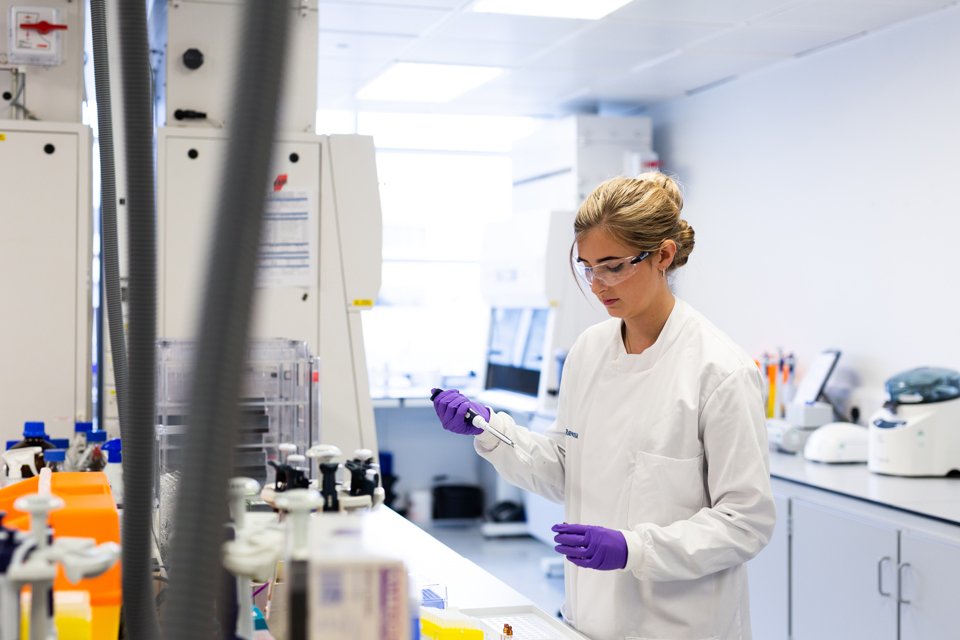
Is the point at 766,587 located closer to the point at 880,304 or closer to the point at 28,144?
the point at 880,304

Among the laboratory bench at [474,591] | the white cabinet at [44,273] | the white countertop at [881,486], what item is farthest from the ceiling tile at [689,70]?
the laboratory bench at [474,591]

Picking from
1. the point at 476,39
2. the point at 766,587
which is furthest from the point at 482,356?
the point at 766,587

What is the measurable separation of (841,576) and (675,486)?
1.63 m

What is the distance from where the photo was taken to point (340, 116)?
6.30m

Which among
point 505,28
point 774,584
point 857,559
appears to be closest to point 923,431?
point 857,559

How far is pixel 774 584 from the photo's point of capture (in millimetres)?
3500

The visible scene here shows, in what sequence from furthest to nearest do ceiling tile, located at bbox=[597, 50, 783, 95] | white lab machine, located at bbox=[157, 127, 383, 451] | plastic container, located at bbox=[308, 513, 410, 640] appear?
ceiling tile, located at bbox=[597, 50, 783, 95]
white lab machine, located at bbox=[157, 127, 383, 451]
plastic container, located at bbox=[308, 513, 410, 640]

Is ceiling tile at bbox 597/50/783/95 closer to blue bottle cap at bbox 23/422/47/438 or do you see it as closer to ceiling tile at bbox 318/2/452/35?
ceiling tile at bbox 318/2/452/35

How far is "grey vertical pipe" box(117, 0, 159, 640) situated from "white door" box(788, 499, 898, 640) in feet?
8.17

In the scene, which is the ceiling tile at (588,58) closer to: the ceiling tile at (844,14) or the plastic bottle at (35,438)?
the ceiling tile at (844,14)

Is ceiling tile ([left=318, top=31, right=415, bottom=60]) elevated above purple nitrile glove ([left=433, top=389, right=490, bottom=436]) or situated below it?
above

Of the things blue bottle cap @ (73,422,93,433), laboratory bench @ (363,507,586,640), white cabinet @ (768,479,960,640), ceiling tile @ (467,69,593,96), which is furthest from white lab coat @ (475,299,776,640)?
ceiling tile @ (467,69,593,96)

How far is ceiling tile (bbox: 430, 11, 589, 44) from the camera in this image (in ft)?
13.2

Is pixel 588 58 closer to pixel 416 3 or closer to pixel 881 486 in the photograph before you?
pixel 416 3
